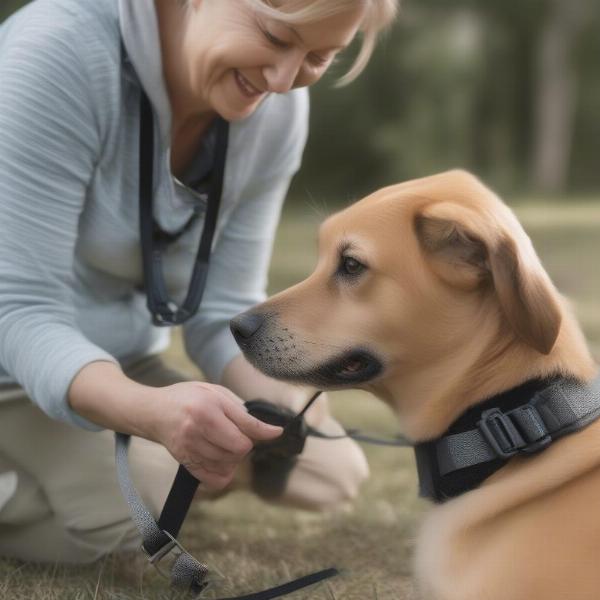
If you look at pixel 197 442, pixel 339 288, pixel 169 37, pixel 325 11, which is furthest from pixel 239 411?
pixel 169 37

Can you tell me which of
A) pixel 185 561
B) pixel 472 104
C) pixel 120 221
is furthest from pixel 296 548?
pixel 472 104

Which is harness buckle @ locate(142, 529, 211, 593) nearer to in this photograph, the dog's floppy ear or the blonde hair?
the dog's floppy ear

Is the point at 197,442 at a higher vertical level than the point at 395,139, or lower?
higher

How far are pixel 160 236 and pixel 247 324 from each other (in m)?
0.65

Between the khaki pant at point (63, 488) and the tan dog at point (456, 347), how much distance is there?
72 cm

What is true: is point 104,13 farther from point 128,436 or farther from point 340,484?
→ point 340,484

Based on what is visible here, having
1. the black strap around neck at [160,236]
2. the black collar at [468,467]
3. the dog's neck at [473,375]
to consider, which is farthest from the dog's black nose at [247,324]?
the black strap around neck at [160,236]

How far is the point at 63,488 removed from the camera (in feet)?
8.49

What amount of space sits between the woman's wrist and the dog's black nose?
21 cm

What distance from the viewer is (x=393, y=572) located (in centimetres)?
256

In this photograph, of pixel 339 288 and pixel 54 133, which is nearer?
pixel 339 288

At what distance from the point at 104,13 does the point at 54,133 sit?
0.33 m

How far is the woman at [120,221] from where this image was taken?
2184 mm

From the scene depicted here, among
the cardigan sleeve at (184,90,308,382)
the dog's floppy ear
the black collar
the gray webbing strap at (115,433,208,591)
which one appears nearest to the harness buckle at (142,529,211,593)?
the gray webbing strap at (115,433,208,591)
